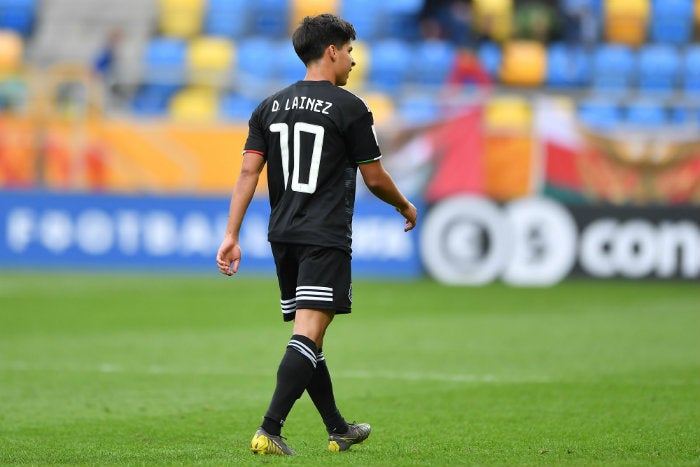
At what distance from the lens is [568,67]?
22.2 metres

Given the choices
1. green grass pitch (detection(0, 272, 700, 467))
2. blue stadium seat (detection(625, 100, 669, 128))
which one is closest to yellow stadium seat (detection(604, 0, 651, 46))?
blue stadium seat (detection(625, 100, 669, 128))

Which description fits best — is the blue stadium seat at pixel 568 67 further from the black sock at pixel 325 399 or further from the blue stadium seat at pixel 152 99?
the black sock at pixel 325 399

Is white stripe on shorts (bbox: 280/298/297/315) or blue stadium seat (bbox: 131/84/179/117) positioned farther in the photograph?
blue stadium seat (bbox: 131/84/179/117)

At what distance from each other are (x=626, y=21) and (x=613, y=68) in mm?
2162

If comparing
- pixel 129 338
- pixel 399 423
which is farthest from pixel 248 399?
pixel 129 338

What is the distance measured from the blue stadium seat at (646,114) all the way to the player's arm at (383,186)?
41.0ft

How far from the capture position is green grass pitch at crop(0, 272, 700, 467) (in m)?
6.14

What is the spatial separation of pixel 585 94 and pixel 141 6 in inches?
374

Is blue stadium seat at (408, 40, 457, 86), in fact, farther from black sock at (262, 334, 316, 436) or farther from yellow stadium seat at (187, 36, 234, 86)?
black sock at (262, 334, 316, 436)

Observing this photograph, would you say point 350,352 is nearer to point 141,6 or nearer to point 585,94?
point 585,94

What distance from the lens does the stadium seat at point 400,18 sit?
2361 cm

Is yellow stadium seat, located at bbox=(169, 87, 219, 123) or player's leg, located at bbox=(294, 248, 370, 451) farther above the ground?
yellow stadium seat, located at bbox=(169, 87, 219, 123)

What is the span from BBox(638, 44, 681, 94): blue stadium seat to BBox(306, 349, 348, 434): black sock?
1656cm

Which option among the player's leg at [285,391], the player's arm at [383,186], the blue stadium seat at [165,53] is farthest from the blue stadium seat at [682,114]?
the player's leg at [285,391]
